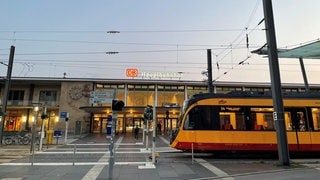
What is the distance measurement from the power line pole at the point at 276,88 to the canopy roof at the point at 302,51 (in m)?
3.79

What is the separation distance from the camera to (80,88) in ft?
142

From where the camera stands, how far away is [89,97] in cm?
4238

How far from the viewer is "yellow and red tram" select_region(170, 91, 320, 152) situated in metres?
15.4

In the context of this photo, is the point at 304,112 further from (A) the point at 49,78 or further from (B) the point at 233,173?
(A) the point at 49,78

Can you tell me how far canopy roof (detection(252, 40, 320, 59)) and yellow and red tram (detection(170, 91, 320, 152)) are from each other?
11.3 ft

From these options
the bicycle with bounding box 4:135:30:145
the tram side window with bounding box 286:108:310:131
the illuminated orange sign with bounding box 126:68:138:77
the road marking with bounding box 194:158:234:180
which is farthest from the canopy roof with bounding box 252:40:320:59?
the illuminated orange sign with bounding box 126:68:138:77

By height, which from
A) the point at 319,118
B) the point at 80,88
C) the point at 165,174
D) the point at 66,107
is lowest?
the point at 165,174

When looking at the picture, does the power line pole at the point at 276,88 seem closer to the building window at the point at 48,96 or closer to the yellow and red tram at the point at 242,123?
the yellow and red tram at the point at 242,123

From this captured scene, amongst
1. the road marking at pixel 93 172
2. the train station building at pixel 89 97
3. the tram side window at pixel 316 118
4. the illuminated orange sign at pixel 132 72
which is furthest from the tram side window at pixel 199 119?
the illuminated orange sign at pixel 132 72

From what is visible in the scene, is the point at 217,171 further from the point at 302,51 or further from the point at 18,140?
the point at 18,140

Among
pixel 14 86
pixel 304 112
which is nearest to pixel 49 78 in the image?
pixel 14 86

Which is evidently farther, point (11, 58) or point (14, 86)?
point (14, 86)

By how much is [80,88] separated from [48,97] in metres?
6.03

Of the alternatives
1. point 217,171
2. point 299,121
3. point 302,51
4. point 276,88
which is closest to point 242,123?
point 276,88
